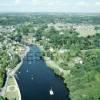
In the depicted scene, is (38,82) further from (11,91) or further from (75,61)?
(75,61)

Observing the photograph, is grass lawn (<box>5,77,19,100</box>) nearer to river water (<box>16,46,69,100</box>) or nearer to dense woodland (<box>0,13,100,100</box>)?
river water (<box>16,46,69,100</box>)

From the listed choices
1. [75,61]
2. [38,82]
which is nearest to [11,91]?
[38,82]

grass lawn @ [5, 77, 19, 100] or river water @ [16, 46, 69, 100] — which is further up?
grass lawn @ [5, 77, 19, 100]

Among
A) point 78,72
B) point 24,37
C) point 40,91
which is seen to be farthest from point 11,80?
point 24,37

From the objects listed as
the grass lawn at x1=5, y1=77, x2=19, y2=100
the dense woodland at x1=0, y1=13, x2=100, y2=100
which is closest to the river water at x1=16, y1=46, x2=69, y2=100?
the grass lawn at x1=5, y1=77, x2=19, y2=100

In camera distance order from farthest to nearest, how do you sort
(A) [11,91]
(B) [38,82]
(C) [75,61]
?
(C) [75,61] < (B) [38,82] < (A) [11,91]

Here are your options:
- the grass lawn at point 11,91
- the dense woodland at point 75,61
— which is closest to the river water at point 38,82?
the grass lawn at point 11,91

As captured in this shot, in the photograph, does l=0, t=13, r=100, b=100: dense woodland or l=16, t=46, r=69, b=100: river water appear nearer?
l=0, t=13, r=100, b=100: dense woodland

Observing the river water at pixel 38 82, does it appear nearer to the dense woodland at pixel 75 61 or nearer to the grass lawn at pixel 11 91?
the grass lawn at pixel 11 91

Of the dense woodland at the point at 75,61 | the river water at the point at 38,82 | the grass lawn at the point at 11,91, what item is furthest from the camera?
the river water at the point at 38,82
